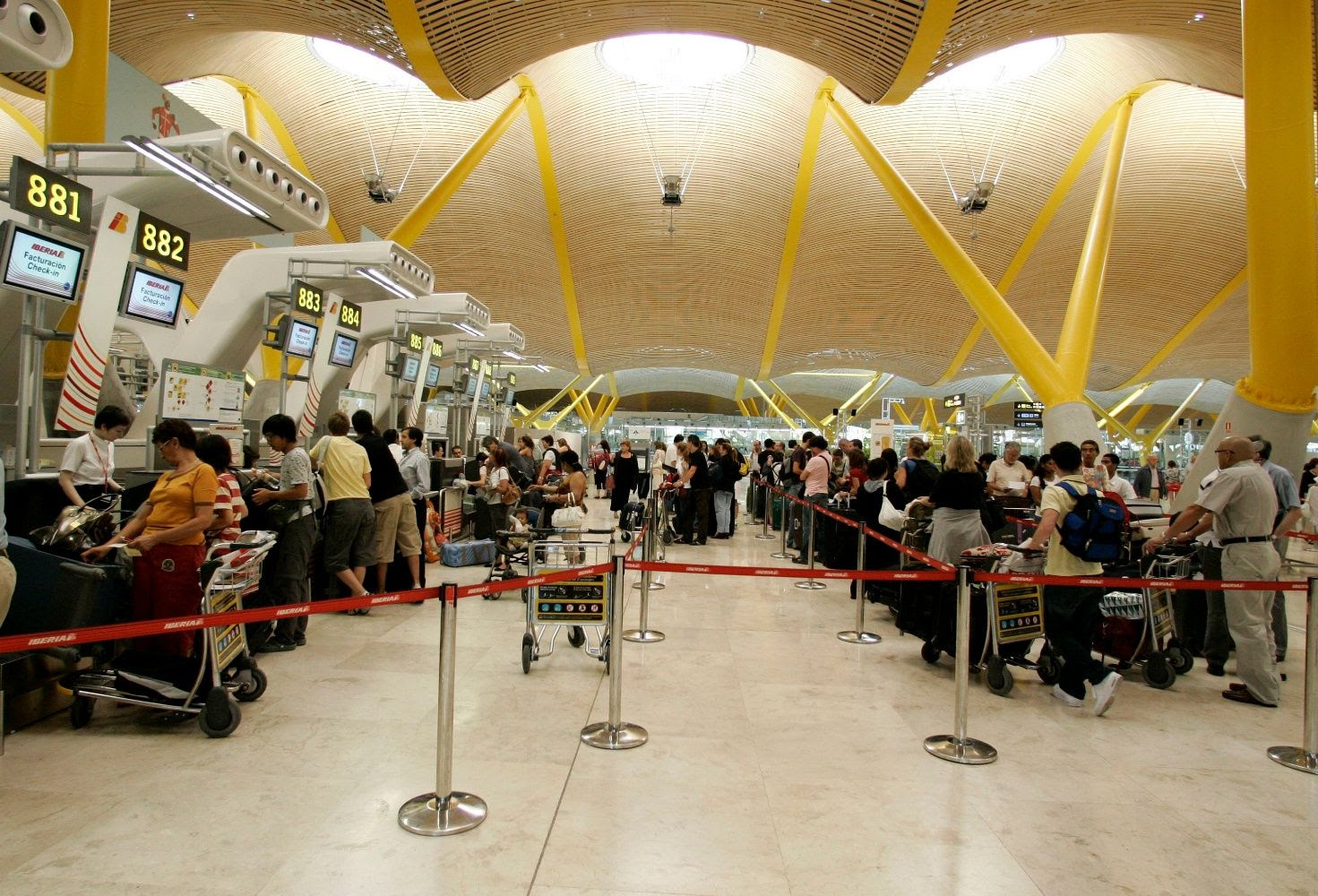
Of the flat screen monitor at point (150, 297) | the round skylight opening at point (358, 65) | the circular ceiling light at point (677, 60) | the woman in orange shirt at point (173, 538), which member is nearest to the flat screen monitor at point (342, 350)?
the flat screen monitor at point (150, 297)

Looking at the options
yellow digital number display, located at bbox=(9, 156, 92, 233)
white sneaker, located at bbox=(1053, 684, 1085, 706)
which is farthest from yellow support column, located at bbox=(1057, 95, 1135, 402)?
yellow digital number display, located at bbox=(9, 156, 92, 233)

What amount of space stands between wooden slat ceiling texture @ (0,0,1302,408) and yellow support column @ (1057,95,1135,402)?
2415mm

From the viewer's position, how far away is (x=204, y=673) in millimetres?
4160

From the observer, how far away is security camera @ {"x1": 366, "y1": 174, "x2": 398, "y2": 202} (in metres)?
20.4

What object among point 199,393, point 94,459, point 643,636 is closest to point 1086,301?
point 643,636

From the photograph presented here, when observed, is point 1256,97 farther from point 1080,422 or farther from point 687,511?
point 687,511

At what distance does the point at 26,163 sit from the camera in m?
5.71

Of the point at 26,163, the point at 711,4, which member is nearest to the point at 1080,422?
the point at 711,4

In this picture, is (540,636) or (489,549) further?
(489,549)

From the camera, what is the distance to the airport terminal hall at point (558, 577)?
3.13 meters

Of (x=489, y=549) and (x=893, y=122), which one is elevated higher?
(x=893, y=122)

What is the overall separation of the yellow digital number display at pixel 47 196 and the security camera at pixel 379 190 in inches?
599

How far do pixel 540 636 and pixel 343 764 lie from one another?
259cm

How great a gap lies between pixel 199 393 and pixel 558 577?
19.1ft
